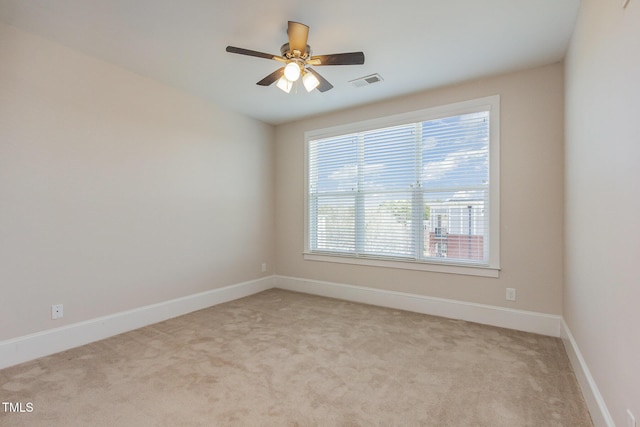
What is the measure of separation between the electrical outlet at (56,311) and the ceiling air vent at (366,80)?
3.53m

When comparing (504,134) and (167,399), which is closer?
(167,399)

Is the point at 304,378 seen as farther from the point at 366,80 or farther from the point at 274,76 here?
the point at 366,80

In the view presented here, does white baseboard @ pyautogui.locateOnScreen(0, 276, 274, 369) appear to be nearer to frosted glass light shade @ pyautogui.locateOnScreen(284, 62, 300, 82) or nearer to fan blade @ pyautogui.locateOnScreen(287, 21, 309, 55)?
frosted glass light shade @ pyautogui.locateOnScreen(284, 62, 300, 82)

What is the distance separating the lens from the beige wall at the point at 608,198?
1.26 meters

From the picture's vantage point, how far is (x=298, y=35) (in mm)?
2242

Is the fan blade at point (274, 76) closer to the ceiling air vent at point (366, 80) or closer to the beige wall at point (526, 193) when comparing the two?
the ceiling air vent at point (366, 80)

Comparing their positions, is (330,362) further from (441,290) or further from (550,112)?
(550,112)

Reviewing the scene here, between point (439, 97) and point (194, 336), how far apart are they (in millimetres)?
3704

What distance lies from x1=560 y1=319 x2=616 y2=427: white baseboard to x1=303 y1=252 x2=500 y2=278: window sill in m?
0.86

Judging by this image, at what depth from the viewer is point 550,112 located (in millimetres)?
2947

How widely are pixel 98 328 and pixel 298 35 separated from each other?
10.3 ft

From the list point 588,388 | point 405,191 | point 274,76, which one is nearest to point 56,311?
point 274,76

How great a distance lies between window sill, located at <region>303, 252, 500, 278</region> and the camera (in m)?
3.28

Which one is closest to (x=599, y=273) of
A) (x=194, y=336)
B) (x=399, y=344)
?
(x=399, y=344)
